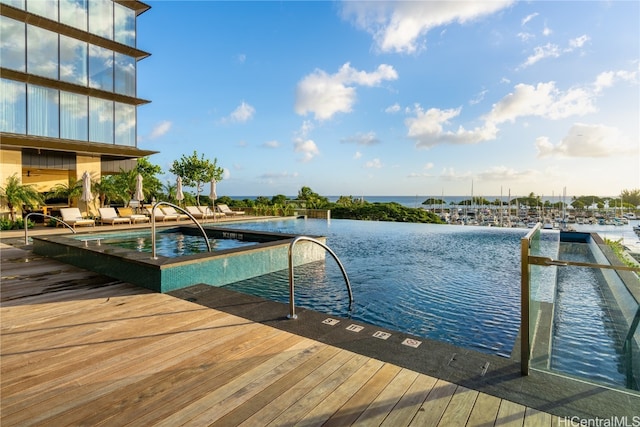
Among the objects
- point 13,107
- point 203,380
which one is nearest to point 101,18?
point 13,107

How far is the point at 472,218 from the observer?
2466 cm

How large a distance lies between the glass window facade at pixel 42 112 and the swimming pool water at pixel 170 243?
8407 mm

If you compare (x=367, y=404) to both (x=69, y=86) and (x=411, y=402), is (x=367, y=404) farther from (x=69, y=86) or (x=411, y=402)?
(x=69, y=86)

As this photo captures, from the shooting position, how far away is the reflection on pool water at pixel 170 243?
8700 mm

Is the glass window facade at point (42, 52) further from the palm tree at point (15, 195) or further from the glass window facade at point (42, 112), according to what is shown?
the palm tree at point (15, 195)

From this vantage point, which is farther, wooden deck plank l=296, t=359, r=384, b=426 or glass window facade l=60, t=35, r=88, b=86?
glass window facade l=60, t=35, r=88, b=86

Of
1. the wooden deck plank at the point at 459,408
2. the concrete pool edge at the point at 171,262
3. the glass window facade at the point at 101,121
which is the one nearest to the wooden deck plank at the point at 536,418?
the wooden deck plank at the point at 459,408

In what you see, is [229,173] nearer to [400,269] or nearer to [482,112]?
[482,112]

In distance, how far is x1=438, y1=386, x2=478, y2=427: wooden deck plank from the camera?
1.75m

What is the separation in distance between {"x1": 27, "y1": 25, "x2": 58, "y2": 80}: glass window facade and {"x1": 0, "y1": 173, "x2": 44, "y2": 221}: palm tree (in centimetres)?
501

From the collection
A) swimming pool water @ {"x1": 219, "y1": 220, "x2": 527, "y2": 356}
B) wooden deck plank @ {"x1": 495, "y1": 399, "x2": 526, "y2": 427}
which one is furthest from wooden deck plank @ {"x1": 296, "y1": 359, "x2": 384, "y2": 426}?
swimming pool water @ {"x1": 219, "y1": 220, "x2": 527, "y2": 356}

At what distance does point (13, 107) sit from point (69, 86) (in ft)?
7.98

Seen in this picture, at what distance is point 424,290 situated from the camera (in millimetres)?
5602

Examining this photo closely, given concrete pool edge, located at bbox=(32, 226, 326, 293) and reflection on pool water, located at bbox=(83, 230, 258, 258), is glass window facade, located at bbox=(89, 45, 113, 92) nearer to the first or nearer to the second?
reflection on pool water, located at bbox=(83, 230, 258, 258)
